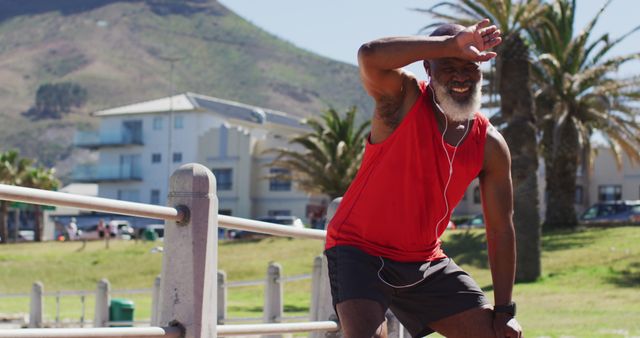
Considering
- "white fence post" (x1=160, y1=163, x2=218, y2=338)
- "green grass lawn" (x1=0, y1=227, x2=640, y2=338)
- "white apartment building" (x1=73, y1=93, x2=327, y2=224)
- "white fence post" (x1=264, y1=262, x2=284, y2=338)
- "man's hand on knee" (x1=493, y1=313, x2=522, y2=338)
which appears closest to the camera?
"white fence post" (x1=160, y1=163, x2=218, y2=338)

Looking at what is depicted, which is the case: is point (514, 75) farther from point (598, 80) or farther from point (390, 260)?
point (390, 260)

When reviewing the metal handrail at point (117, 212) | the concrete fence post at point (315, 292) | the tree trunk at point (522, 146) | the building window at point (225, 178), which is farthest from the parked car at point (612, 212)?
the metal handrail at point (117, 212)

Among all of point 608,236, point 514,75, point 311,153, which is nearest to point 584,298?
point 514,75

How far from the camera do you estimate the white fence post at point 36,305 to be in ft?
63.4

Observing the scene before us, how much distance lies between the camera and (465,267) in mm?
29625

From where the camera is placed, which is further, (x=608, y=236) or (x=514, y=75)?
(x=608, y=236)

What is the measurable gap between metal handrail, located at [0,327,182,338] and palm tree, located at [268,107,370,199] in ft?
125

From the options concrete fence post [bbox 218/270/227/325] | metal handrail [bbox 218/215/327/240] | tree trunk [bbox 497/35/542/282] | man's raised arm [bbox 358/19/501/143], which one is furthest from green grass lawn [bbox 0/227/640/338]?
man's raised arm [bbox 358/19/501/143]

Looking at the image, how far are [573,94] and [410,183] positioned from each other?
106 feet

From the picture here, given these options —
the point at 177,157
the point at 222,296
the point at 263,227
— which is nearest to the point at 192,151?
the point at 177,157

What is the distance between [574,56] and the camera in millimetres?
35312

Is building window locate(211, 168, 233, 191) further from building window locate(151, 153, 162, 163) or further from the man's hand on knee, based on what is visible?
the man's hand on knee

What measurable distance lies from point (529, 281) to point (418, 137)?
23.1m

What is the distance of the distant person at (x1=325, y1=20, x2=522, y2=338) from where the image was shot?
162 inches
